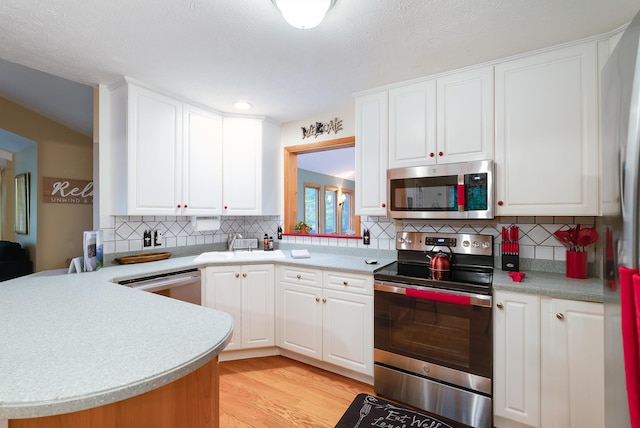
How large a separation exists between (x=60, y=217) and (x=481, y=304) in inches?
114

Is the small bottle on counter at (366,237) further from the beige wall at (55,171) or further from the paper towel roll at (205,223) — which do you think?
the beige wall at (55,171)

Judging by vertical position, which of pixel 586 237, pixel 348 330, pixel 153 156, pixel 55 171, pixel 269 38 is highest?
pixel 269 38

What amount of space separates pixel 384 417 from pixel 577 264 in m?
1.56

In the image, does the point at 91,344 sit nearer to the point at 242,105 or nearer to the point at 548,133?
the point at 242,105

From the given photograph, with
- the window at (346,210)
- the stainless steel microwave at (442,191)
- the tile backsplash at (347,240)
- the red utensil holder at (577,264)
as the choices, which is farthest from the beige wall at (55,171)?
the window at (346,210)

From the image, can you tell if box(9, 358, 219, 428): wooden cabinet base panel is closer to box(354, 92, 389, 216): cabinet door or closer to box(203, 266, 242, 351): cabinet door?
box(203, 266, 242, 351): cabinet door

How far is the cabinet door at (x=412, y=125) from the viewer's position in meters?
2.16

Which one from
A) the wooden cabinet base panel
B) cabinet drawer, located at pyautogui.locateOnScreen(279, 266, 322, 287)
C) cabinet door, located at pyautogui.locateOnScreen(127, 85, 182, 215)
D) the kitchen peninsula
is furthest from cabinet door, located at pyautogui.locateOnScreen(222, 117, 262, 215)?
the wooden cabinet base panel

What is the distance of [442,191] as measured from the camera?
2.09 m

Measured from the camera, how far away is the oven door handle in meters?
1.69

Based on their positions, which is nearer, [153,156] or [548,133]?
[548,133]

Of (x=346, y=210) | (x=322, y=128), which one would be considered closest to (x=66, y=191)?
(x=322, y=128)

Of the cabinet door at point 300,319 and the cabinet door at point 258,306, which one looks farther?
the cabinet door at point 258,306

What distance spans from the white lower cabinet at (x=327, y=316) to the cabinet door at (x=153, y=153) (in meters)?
1.23
